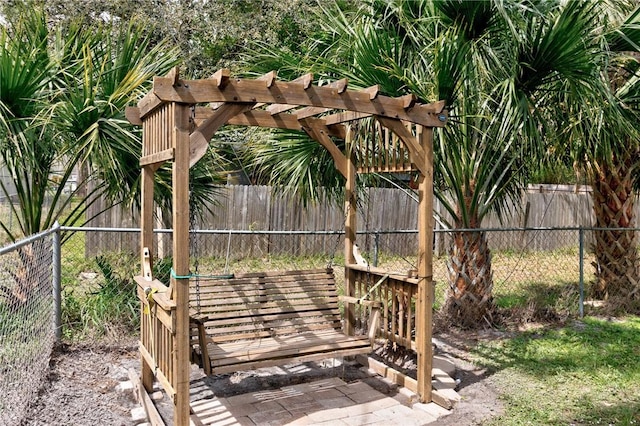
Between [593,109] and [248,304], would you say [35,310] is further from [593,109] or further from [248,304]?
[593,109]

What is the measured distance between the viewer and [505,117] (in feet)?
14.8

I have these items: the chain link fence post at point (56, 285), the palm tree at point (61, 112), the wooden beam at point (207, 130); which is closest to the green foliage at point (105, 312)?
the chain link fence post at point (56, 285)

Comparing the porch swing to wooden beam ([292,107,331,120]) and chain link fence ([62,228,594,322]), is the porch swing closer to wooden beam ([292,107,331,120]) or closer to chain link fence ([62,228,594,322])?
wooden beam ([292,107,331,120])

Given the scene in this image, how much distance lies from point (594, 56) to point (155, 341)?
14.0 feet

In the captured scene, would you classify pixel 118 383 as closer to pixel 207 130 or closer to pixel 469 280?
pixel 207 130

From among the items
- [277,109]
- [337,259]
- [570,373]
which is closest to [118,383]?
[277,109]

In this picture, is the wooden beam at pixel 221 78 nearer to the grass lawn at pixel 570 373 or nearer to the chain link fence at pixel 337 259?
the grass lawn at pixel 570 373

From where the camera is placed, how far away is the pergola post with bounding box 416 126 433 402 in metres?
4.16

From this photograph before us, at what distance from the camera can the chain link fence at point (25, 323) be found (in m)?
3.69

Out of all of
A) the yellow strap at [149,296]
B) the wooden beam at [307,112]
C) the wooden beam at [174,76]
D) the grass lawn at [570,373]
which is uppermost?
the wooden beam at [307,112]

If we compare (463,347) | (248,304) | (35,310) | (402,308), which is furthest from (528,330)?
(35,310)

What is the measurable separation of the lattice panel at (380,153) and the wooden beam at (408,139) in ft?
0.16

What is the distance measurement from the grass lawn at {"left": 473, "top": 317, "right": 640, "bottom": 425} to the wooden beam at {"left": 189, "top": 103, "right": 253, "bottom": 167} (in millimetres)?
2685

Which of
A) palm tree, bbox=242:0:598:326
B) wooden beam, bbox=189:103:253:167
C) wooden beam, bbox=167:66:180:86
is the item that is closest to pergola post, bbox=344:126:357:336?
palm tree, bbox=242:0:598:326
